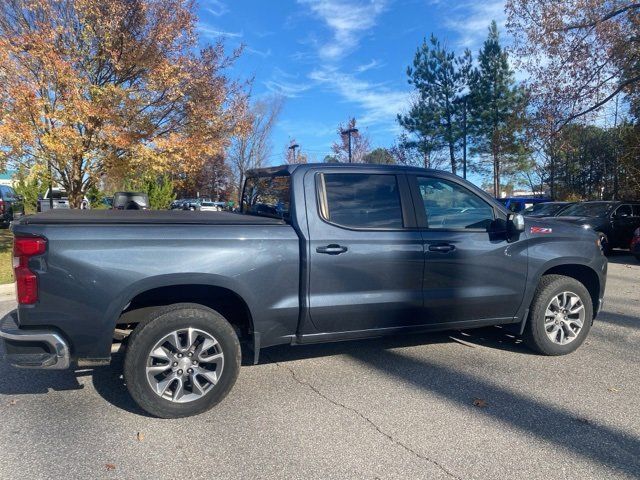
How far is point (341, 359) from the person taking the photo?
15.6 feet

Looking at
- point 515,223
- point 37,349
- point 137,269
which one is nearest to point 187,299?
point 137,269

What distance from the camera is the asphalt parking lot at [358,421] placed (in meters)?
2.91

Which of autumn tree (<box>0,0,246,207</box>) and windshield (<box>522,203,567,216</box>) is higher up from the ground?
autumn tree (<box>0,0,246,207</box>)

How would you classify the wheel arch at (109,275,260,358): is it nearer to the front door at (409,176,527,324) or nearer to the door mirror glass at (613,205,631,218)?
the front door at (409,176,527,324)

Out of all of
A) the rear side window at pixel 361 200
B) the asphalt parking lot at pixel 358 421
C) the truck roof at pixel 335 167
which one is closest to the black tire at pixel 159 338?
the asphalt parking lot at pixel 358 421

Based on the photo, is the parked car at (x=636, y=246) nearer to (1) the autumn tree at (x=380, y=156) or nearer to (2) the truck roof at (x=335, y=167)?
(2) the truck roof at (x=335, y=167)

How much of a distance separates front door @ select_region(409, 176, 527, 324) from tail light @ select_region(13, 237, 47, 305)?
2936mm

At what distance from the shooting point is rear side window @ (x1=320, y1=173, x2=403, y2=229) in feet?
13.4

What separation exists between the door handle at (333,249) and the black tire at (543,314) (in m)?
2.17

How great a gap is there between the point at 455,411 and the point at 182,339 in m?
2.09

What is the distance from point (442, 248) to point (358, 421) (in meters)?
1.67

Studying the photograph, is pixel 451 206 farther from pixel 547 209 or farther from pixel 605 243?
pixel 547 209

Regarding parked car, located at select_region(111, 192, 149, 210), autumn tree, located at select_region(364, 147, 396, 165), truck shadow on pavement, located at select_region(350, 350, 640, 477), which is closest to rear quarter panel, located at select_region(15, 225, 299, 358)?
truck shadow on pavement, located at select_region(350, 350, 640, 477)

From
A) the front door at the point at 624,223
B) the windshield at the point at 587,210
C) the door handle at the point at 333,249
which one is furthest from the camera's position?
the windshield at the point at 587,210
